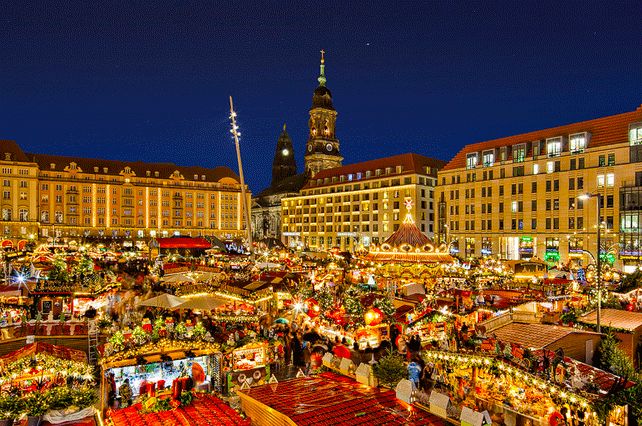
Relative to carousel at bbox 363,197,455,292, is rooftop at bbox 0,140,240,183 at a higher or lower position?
higher

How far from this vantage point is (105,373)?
1009 cm

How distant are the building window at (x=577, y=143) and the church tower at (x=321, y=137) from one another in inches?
2266

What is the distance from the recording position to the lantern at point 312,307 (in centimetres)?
2022

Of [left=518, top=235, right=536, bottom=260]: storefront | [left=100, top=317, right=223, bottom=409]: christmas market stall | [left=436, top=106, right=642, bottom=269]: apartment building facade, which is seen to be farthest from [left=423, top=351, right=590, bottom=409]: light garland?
[left=518, top=235, right=536, bottom=260]: storefront

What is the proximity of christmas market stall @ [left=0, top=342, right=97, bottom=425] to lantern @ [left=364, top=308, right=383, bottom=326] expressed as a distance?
9565 mm

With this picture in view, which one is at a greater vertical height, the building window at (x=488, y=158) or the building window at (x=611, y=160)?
the building window at (x=488, y=158)

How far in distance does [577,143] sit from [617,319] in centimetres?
4147

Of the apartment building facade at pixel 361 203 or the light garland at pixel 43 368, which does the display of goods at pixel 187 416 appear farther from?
the apartment building facade at pixel 361 203

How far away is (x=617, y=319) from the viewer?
645 inches

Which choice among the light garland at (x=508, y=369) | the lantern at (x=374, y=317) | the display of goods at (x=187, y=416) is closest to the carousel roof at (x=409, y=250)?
the lantern at (x=374, y=317)

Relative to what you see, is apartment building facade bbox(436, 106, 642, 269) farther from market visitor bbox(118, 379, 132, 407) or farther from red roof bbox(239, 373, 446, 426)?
market visitor bbox(118, 379, 132, 407)

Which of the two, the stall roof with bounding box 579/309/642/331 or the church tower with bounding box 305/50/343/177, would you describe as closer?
the stall roof with bounding box 579/309/642/331

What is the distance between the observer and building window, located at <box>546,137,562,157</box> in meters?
54.0

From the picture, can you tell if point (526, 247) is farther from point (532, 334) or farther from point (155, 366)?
point (155, 366)
